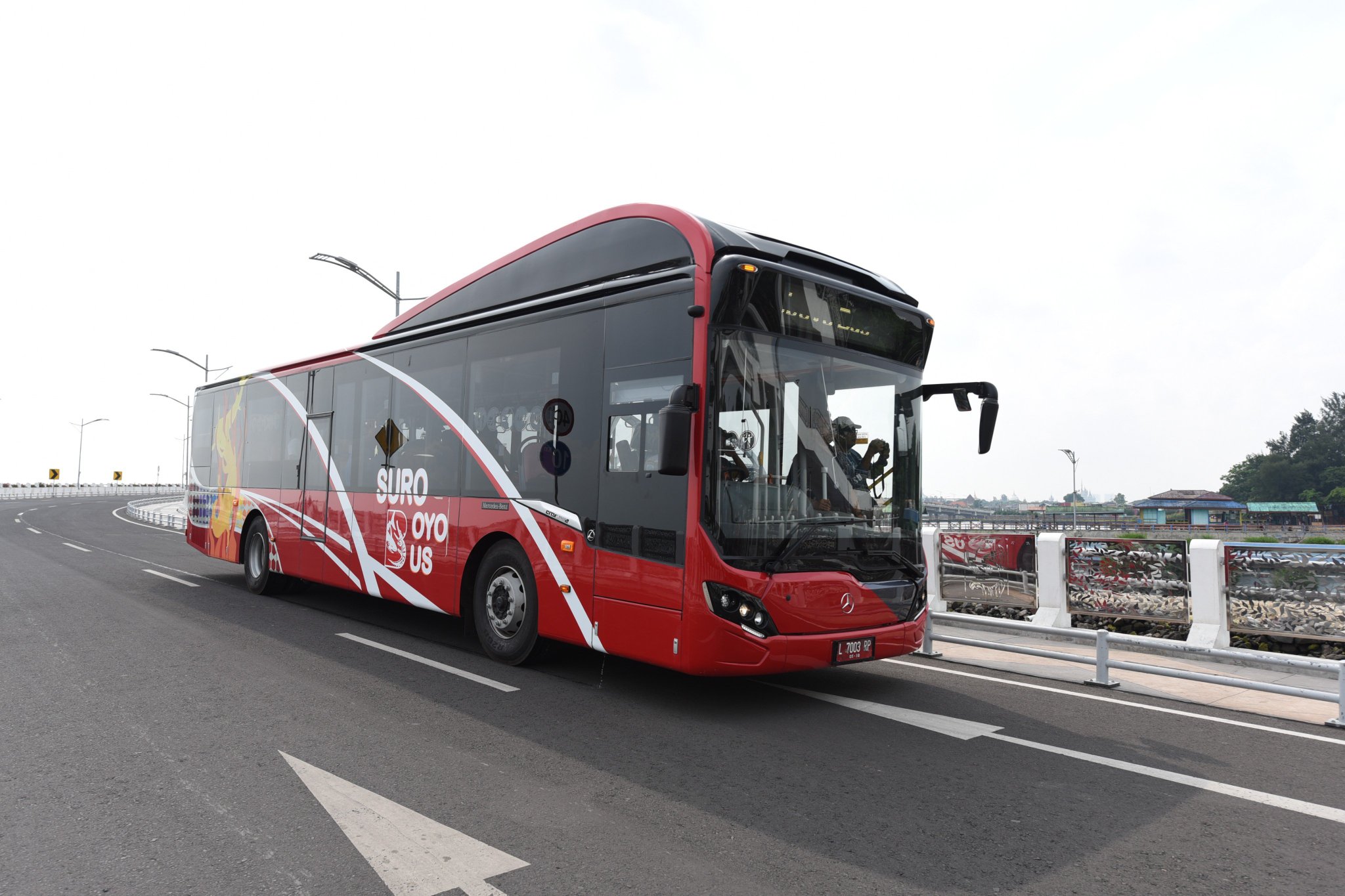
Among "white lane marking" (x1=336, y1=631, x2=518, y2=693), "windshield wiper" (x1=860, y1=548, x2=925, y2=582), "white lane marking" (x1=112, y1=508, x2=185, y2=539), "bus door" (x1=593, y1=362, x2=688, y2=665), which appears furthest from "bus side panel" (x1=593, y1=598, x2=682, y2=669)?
"white lane marking" (x1=112, y1=508, x2=185, y2=539)

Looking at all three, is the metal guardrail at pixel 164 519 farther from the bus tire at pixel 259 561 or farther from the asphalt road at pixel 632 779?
the asphalt road at pixel 632 779

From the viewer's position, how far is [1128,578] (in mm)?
10609

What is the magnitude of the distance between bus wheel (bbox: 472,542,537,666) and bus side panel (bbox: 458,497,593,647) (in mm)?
144

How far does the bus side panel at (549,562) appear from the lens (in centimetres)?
655

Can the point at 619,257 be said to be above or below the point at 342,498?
above

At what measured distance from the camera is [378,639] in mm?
8805

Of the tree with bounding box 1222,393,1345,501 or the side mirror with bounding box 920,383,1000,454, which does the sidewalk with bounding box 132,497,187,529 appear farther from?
the tree with bounding box 1222,393,1345,501

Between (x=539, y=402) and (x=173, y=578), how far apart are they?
10608 mm

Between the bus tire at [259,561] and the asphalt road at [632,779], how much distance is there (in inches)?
153

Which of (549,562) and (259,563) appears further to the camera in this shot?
(259,563)

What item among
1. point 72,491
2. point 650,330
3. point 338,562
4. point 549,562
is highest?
point 650,330

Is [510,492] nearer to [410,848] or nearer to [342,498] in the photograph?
[342,498]

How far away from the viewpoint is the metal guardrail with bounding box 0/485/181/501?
248 ft

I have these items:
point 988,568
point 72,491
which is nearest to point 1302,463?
point 988,568
